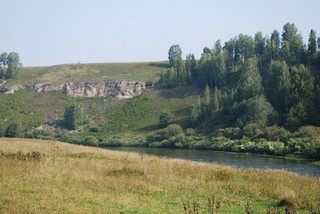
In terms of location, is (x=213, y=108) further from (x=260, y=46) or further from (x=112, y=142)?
(x=260, y=46)

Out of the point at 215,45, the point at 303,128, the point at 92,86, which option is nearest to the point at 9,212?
the point at 303,128

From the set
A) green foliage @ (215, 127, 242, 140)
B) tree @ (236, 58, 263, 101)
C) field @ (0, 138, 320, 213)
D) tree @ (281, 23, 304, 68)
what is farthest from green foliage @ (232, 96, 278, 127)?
field @ (0, 138, 320, 213)

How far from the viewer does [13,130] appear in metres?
129

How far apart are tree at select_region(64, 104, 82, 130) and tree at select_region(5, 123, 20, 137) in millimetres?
22066

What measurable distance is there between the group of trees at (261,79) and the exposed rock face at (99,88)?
15.2 meters

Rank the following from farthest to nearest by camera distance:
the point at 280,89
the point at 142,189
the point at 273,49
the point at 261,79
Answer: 1. the point at 273,49
2. the point at 261,79
3. the point at 280,89
4. the point at 142,189

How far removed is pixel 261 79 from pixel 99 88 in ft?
285

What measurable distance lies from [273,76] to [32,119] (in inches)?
3699

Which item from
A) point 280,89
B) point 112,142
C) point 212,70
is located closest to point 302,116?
point 280,89

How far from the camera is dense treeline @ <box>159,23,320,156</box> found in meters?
96.9

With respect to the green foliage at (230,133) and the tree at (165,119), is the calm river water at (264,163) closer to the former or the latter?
the green foliage at (230,133)

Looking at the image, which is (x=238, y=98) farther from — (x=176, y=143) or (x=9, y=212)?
(x=9, y=212)

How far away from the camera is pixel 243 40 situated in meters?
173

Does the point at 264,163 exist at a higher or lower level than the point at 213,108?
lower
